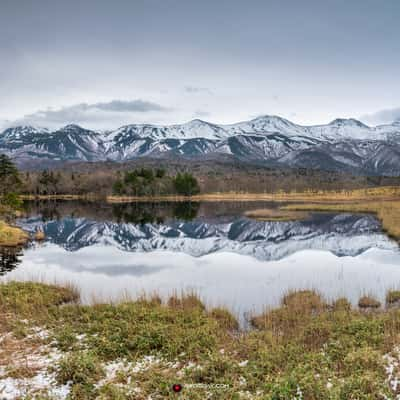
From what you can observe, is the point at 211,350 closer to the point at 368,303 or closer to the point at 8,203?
the point at 368,303

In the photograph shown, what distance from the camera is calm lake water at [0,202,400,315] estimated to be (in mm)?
20906

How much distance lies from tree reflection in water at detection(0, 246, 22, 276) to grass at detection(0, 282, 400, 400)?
500 inches

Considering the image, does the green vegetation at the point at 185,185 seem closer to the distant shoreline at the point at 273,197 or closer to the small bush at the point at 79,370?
the distant shoreline at the point at 273,197

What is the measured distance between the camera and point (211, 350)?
35.9 feet

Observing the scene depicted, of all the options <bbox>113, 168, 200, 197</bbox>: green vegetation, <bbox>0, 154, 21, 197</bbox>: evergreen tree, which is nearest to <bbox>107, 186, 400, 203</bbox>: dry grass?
<bbox>113, 168, 200, 197</bbox>: green vegetation

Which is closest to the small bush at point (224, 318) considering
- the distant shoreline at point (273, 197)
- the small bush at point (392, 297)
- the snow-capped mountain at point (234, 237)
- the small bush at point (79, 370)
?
the small bush at point (79, 370)

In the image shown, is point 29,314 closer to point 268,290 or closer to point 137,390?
point 137,390

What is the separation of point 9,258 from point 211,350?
2651 centimetres

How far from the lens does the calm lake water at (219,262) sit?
2091 centimetres

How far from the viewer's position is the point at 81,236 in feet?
166

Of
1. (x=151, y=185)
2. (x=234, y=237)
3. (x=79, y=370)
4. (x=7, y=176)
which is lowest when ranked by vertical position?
(x=234, y=237)

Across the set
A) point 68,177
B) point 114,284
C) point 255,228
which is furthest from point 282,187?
point 114,284

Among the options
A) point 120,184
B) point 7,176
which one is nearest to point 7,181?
point 7,176

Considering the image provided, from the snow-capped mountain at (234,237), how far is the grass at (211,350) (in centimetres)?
1988
